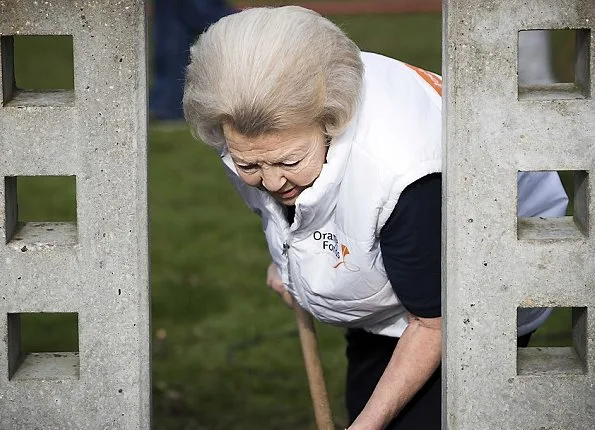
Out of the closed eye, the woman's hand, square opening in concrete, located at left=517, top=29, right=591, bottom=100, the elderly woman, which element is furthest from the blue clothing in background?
the closed eye

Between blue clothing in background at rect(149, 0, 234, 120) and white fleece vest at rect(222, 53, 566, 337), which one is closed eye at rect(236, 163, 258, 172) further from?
blue clothing in background at rect(149, 0, 234, 120)

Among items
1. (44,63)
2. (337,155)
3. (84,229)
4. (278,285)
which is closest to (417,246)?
(337,155)

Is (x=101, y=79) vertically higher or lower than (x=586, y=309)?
higher

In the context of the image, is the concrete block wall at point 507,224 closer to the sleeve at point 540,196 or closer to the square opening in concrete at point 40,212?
the sleeve at point 540,196

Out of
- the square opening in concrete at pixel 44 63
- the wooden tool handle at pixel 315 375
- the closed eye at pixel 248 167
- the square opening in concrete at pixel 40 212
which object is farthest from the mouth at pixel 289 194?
the square opening in concrete at pixel 44 63

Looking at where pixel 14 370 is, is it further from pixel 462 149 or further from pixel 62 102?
pixel 462 149

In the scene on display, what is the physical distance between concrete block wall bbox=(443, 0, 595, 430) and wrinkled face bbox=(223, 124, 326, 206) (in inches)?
13.9

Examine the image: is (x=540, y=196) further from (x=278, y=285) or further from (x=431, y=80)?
(x=278, y=285)

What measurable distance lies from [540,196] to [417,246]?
591 millimetres

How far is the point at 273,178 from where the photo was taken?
325 cm

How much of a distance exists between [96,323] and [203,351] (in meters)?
3.11

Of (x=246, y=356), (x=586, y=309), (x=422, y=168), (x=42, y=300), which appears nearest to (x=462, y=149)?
(x=422, y=168)

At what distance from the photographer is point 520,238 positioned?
3148 millimetres

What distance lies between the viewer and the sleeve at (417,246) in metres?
3.20
